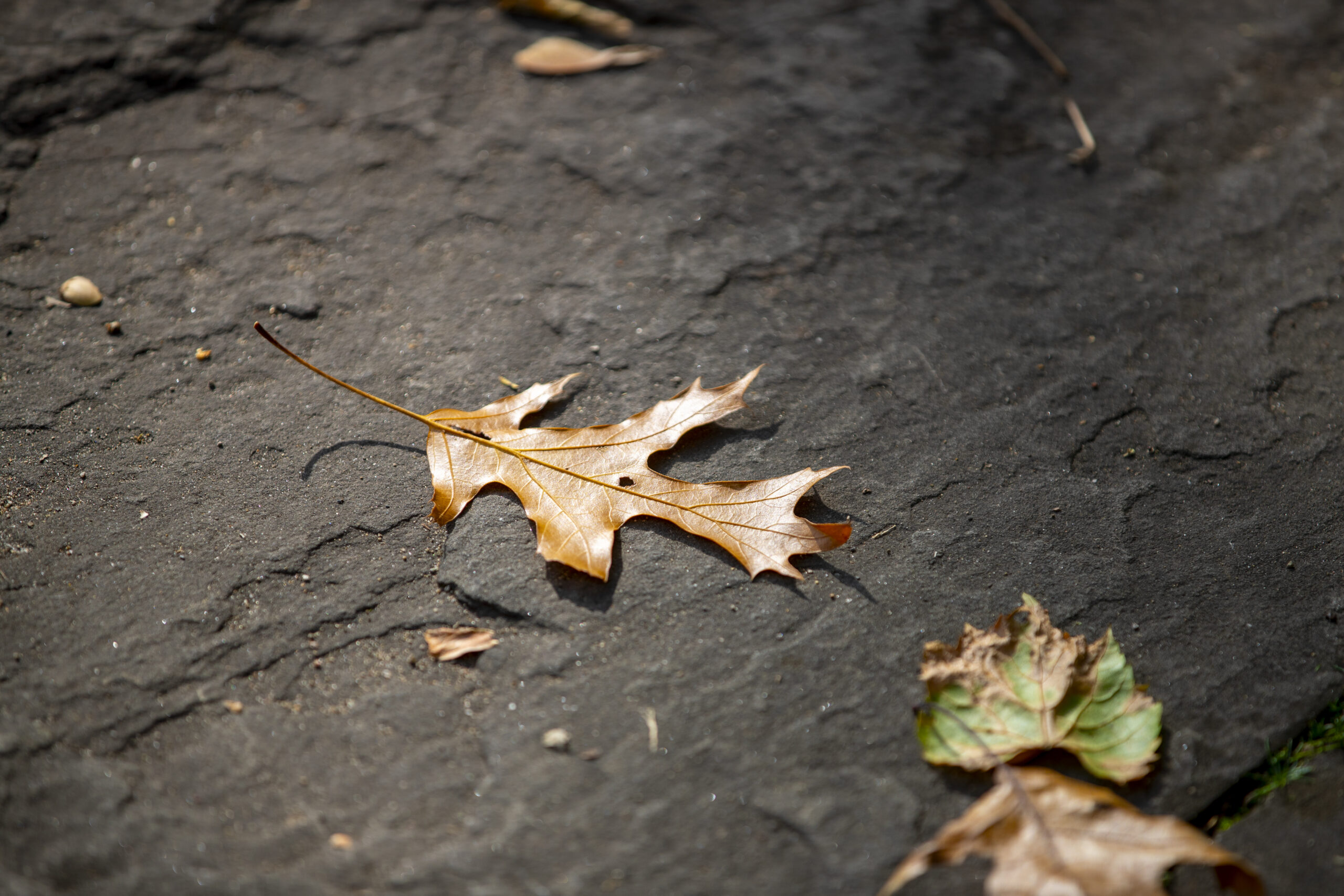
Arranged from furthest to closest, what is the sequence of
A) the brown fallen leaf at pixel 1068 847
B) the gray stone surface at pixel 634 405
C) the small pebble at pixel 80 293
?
the small pebble at pixel 80 293, the gray stone surface at pixel 634 405, the brown fallen leaf at pixel 1068 847

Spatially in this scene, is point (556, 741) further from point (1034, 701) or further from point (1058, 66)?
point (1058, 66)

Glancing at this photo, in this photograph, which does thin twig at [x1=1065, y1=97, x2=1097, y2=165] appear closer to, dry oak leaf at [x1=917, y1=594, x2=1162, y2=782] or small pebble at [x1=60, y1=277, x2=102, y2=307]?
dry oak leaf at [x1=917, y1=594, x2=1162, y2=782]

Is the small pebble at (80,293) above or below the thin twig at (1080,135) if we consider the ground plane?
below

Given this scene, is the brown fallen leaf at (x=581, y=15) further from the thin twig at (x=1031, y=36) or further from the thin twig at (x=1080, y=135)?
the thin twig at (x=1080, y=135)

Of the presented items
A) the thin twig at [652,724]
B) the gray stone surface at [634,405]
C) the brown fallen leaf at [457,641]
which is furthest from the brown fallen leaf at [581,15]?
the thin twig at [652,724]

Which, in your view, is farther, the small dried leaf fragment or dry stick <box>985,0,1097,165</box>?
the small dried leaf fragment

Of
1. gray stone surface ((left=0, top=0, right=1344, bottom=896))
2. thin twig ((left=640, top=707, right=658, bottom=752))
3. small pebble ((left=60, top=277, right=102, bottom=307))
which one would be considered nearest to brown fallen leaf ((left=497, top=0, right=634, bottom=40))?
gray stone surface ((left=0, top=0, right=1344, bottom=896))

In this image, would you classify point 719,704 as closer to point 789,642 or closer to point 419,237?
point 789,642
